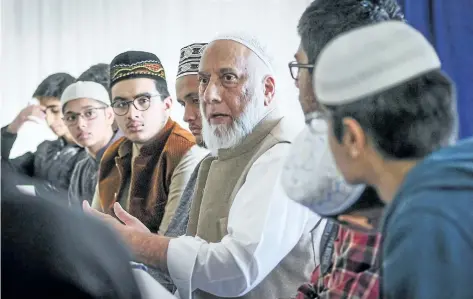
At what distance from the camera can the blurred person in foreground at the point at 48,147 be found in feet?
6.07

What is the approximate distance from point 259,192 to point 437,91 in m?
0.54

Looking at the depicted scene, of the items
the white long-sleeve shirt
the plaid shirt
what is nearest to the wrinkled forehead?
the white long-sleeve shirt

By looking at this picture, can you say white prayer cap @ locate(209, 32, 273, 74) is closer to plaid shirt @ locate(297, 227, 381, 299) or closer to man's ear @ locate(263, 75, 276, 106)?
man's ear @ locate(263, 75, 276, 106)

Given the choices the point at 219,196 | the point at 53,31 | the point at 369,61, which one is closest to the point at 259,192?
the point at 219,196

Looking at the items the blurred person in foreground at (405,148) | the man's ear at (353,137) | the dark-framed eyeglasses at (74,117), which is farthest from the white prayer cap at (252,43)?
the dark-framed eyeglasses at (74,117)

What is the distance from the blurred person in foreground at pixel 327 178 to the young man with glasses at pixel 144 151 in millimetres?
381

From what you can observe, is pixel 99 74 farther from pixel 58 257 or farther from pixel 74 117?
pixel 58 257

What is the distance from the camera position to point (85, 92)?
1.88 meters

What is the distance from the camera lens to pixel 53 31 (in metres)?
1.86

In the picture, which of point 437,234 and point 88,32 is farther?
point 88,32

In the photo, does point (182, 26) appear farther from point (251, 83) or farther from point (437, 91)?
point (437, 91)

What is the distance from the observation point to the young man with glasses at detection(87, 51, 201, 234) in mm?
1832

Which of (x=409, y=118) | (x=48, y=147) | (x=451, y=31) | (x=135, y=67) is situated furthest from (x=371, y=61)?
(x=48, y=147)

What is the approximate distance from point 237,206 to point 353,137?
1.39ft
